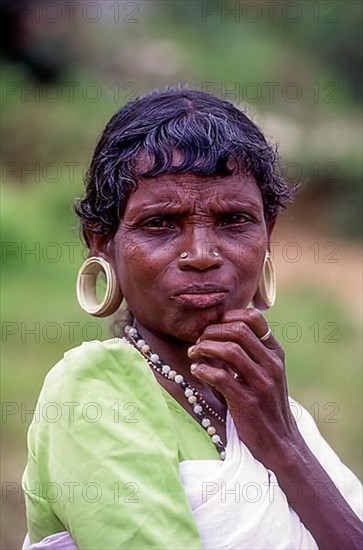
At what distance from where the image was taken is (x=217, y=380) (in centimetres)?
207

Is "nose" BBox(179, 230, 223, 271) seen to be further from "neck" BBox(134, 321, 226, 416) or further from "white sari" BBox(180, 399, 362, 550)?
"white sari" BBox(180, 399, 362, 550)

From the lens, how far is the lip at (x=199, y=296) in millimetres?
2127

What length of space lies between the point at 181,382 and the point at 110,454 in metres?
0.32

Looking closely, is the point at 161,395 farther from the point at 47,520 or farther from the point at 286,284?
the point at 286,284

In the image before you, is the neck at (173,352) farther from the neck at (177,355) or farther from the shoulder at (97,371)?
the shoulder at (97,371)

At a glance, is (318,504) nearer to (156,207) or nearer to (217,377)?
(217,377)

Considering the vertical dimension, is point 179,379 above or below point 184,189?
below

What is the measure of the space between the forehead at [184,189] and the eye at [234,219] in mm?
35

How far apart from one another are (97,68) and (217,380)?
8.37 m

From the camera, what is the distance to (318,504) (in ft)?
6.83

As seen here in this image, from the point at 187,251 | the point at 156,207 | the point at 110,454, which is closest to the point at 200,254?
the point at 187,251

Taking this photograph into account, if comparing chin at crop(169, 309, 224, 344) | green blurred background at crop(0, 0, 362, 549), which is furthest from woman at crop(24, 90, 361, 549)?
green blurred background at crop(0, 0, 362, 549)

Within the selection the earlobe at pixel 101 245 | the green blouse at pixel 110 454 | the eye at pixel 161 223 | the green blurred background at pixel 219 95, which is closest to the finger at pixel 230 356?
the green blouse at pixel 110 454

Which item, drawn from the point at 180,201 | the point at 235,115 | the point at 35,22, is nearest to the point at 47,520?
the point at 180,201
